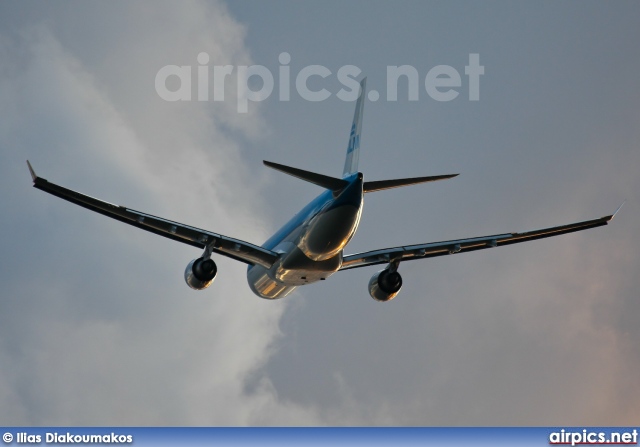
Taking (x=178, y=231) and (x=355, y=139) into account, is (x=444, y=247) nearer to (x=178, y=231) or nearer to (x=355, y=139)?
(x=355, y=139)

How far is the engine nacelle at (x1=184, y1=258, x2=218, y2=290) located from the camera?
45938 millimetres

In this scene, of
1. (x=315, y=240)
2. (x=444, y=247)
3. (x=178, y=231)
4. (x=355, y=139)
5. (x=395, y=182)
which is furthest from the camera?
(x=444, y=247)

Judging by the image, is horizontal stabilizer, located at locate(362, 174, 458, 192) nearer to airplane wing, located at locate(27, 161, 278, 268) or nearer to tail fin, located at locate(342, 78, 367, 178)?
tail fin, located at locate(342, 78, 367, 178)

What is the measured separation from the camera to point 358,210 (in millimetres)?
40875

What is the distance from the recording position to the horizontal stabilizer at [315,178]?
37.7 meters

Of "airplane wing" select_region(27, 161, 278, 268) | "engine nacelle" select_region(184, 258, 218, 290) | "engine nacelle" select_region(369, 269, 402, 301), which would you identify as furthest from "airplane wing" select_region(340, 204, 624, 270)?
"engine nacelle" select_region(184, 258, 218, 290)

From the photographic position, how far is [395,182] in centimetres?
4069

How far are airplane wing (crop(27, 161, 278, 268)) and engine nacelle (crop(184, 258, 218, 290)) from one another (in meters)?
0.84

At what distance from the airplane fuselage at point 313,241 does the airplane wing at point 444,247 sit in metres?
3.18

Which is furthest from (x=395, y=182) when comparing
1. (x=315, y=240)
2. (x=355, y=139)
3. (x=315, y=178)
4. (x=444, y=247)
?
(x=444, y=247)

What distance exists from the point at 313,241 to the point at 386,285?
7.22 metres

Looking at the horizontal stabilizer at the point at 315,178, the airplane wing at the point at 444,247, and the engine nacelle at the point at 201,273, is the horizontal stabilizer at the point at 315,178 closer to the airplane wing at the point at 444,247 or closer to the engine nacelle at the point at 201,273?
the airplane wing at the point at 444,247

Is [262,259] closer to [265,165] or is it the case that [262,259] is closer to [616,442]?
[265,165]

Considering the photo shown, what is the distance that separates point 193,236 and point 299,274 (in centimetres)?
524
